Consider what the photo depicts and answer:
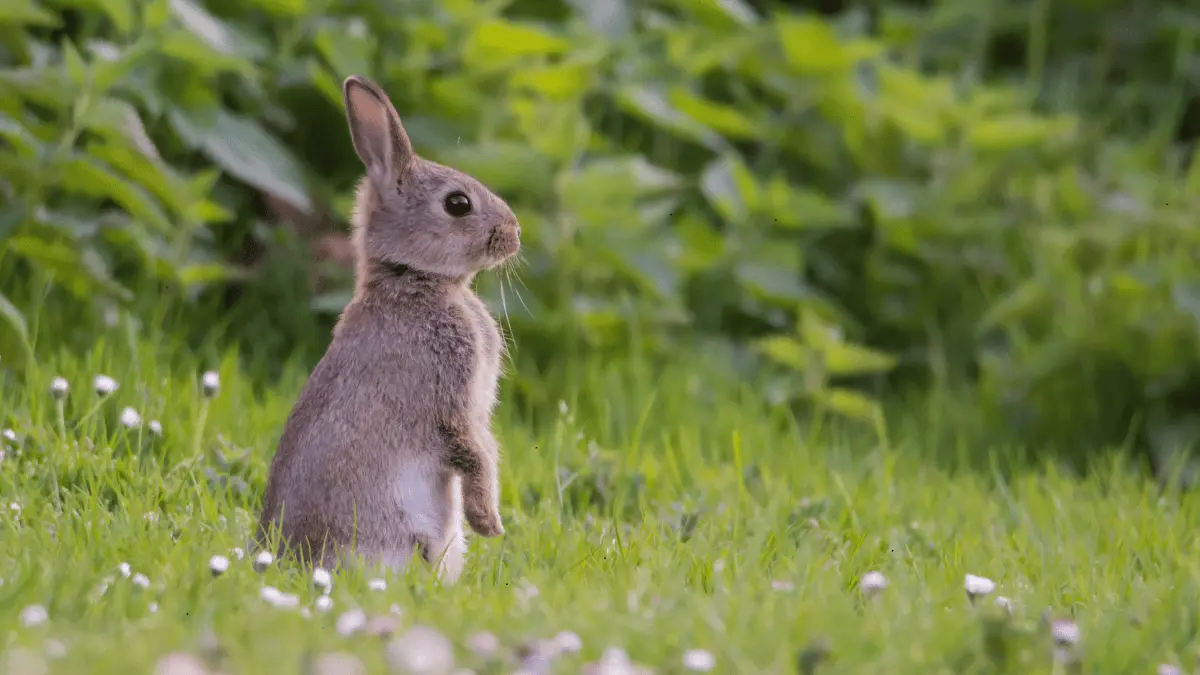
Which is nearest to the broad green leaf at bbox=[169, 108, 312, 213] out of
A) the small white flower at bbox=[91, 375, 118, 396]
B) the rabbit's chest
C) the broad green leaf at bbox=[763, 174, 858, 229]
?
the small white flower at bbox=[91, 375, 118, 396]

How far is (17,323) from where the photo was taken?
506 centimetres

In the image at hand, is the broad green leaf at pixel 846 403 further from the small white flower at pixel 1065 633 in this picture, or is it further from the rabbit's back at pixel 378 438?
the small white flower at pixel 1065 633

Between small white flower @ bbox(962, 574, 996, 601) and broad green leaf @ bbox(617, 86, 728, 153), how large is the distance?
3.69 metres

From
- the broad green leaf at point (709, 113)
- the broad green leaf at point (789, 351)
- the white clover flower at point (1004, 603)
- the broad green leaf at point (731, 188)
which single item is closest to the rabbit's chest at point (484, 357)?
the white clover flower at point (1004, 603)

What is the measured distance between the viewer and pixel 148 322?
601cm

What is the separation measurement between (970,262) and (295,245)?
340cm

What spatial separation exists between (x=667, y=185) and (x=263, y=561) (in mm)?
3617

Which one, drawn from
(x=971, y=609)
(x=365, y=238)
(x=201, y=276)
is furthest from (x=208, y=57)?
(x=971, y=609)

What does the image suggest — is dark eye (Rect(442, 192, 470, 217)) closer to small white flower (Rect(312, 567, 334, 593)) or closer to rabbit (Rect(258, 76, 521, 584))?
rabbit (Rect(258, 76, 521, 584))

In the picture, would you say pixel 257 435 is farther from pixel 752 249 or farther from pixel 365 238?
pixel 752 249

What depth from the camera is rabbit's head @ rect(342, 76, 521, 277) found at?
4.29m

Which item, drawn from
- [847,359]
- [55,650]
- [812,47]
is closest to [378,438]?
[55,650]

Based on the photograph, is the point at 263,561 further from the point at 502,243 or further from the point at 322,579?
the point at 502,243

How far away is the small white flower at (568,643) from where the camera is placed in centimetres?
303
